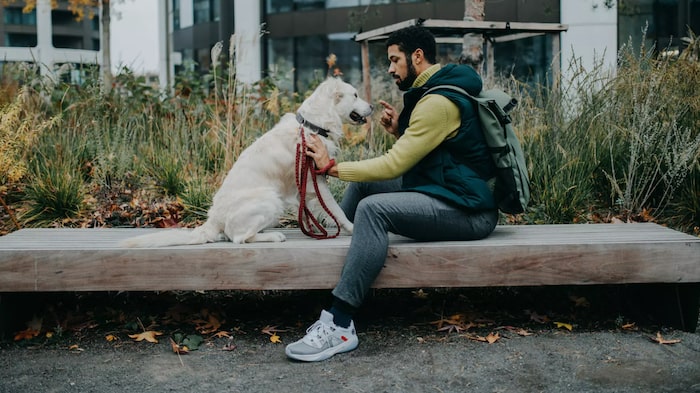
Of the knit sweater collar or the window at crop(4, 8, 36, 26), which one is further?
the window at crop(4, 8, 36, 26)

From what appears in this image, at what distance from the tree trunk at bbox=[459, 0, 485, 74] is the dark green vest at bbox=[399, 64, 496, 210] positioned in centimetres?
328

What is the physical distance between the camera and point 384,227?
3.25 metres

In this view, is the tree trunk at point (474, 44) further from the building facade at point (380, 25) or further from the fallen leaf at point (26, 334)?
the fallen leaf at point (26, 334)

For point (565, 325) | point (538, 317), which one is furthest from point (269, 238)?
point (565, 325)

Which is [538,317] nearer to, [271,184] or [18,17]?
[271,184]

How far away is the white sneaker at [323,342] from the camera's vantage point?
10.4 ft

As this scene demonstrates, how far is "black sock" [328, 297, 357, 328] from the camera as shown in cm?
323

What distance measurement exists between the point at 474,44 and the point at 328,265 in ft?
13.3

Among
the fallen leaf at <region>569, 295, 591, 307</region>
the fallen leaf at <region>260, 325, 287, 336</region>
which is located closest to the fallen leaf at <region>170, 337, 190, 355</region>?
the fallen leaf at <region>260, 325, 287, 336</region>

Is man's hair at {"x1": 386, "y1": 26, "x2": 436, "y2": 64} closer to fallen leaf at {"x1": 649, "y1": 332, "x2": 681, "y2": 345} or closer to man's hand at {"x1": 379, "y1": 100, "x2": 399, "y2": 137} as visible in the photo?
man's hand at {"x1": 379, "y1": 100, "x2": 399, "y2": 137}

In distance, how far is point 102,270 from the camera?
3320 millimetres

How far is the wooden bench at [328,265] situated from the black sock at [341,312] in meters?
A: 0.12

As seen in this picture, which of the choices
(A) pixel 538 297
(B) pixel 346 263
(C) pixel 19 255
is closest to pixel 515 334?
(A) pixel 538 297

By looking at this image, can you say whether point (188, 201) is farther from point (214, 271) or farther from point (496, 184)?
point (496, 184)
